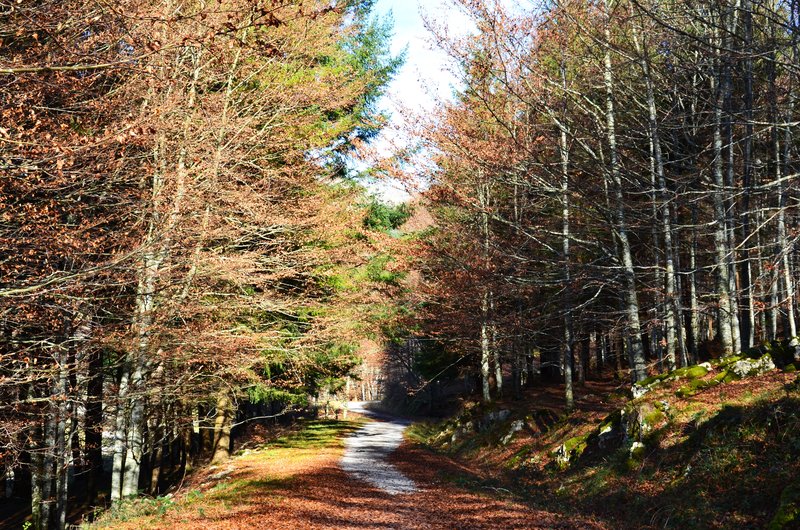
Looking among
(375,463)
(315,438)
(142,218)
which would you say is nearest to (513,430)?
(375,463)

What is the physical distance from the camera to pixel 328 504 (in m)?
10.7

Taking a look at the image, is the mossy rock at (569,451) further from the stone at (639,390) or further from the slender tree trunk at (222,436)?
the slender tree trunk at (222,436)

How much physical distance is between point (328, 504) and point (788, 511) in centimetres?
707

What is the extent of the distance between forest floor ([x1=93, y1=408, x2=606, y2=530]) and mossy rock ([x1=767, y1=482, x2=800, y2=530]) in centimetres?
233

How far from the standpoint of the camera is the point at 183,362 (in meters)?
12.9

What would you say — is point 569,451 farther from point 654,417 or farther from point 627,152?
point 627,152

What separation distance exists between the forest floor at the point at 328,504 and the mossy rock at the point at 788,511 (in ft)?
7.66

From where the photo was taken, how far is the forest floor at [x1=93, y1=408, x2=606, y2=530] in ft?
29.3

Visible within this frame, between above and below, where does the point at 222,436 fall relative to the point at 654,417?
below

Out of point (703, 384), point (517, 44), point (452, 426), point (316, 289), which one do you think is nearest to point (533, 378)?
point (452, 426)

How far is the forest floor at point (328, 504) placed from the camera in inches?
352

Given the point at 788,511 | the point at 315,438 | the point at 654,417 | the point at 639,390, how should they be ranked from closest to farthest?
1. the point at 788,511
2. the point at 654,417
3. the point at 639,390
4. the point at 315,438

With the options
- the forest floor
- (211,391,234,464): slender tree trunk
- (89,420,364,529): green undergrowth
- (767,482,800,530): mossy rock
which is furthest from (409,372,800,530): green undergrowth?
(211,391,234,464): slender tree trunk

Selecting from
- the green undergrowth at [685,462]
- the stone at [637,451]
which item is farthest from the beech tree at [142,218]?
the stone at [637,451]
